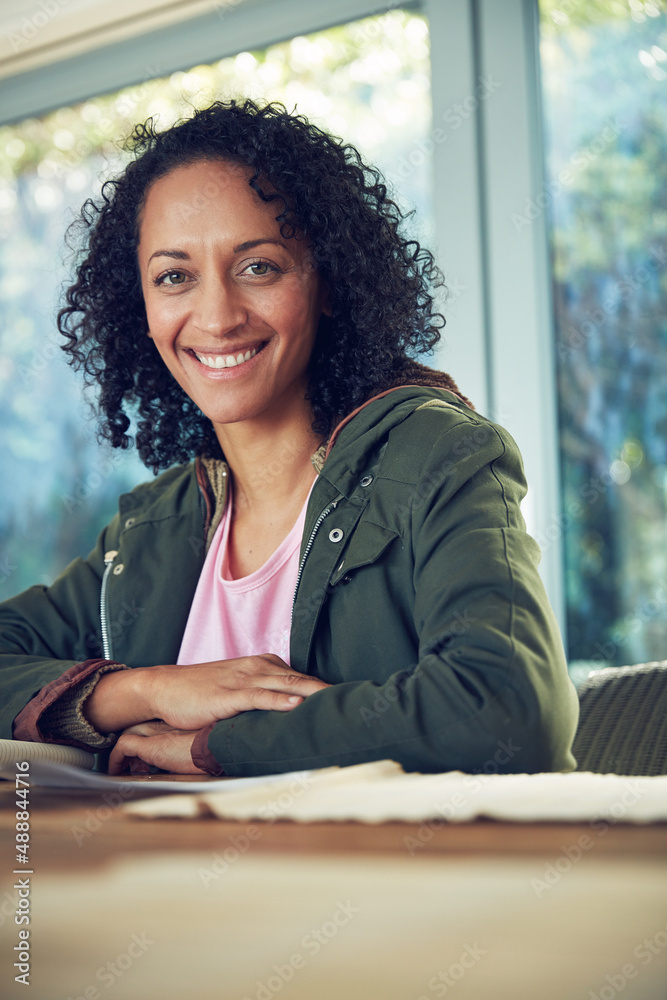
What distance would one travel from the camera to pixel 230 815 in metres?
0.53

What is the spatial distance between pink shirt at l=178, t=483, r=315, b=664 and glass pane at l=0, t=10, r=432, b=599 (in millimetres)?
1589

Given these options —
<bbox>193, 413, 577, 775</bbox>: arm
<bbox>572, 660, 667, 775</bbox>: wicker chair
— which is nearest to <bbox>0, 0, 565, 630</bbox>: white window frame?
<bbox>572, 660, 667, 775</bbox>: wicker chair

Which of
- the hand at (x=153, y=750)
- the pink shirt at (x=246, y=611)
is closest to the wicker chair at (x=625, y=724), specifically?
the pink shirt at (x=246, y=611)

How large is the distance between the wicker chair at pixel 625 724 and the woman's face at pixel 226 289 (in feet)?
2.20

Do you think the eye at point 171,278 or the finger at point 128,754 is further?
the eye at point 171,278

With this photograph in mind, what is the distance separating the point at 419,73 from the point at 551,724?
211 cm

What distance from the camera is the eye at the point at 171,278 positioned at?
52.9 inches

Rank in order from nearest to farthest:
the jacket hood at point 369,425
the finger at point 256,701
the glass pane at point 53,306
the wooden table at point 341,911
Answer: the wooden table at point 341,911
the finger at point 256,701
the jacket hood at point 369,425
the glass pane at point 53,306

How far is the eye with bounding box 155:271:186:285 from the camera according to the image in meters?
1.34

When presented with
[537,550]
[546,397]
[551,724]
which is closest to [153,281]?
[537,550]

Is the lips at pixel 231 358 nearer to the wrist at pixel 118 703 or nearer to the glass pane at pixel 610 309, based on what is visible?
the wrist at pixel 118 703

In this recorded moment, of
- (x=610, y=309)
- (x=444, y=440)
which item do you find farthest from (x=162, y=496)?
(x=610, y=309)

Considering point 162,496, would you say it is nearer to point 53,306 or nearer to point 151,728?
point 151,728

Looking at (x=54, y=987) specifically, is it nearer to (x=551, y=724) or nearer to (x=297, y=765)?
(x=297, y=765)
